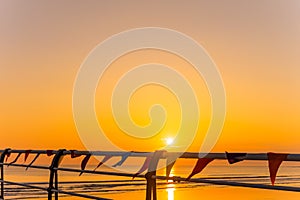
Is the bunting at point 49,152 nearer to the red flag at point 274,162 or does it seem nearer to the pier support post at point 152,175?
the pier support post at point 152,175

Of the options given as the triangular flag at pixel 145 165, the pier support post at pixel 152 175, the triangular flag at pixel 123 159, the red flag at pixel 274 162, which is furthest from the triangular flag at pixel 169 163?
the red flag at pixel 274 162

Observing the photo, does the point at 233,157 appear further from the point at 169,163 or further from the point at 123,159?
the point at 123,159

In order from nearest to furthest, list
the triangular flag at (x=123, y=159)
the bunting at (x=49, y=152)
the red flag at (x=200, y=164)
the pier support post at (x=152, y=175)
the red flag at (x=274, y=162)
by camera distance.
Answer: the red flag at (x=274, y=162) < the red flag at (x=200, y=164) < the pier support post at (x=152, y=175) < the triangular flag at (x=123, y=159) < the bunting at (x=49, y=152)

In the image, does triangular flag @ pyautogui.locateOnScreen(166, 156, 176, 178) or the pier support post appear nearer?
triangular flag @ pyautogui.locateOnScreen(166, 156, 176, 178)

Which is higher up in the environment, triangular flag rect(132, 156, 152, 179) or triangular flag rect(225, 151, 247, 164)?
triangular flag rect(132, 156, 152, 179)

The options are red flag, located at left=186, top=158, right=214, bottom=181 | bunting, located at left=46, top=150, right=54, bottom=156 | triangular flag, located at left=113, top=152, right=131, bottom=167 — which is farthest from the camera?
bunting, located at left=46, top=150, right=54, bottom=156

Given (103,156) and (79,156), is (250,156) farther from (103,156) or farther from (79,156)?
(79,156)

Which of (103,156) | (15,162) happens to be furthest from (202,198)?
(103,156)

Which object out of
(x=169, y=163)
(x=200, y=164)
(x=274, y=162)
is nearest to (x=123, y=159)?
(x=169, y=163)

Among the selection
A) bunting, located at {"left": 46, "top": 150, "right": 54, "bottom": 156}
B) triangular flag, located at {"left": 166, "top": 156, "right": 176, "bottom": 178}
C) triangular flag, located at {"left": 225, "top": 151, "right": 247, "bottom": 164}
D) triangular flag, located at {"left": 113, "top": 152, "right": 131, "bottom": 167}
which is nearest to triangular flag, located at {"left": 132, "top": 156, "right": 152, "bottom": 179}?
triangular flag, located at {"left": 166, "top": 156, "right": 176, "bottom": 178}

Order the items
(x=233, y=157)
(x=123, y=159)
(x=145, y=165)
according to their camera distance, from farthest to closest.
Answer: (x=123, y=159) → (x=145, y=165) → (x=233, y=157)

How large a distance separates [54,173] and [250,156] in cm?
304

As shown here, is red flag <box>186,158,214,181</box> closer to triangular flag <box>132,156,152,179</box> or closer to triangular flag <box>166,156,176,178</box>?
triangular flag <box>166,156,176,178</box>

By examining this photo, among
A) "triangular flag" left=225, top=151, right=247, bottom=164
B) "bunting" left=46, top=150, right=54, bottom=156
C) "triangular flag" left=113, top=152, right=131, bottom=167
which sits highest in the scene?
"bunting" left=46, top=150, right=54, bottom=156
